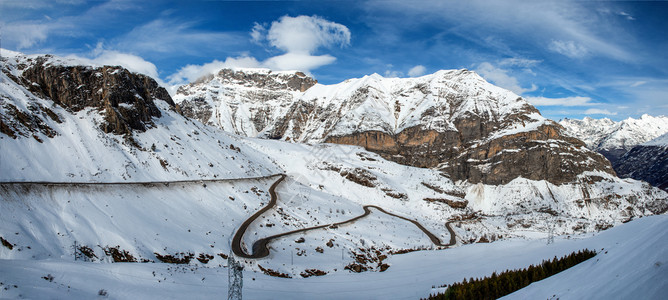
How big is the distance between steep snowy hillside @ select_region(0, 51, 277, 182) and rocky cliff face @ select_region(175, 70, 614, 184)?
88.3m

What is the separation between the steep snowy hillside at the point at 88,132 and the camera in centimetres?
3109

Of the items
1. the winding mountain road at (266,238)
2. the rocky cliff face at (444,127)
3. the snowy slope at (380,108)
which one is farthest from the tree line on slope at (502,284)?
the snowy slope at (380,108)

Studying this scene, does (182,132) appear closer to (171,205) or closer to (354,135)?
(171,205)

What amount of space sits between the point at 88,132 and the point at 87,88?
903 cm

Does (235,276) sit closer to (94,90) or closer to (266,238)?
(266,238)

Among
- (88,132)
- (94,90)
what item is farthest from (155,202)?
(94,90)

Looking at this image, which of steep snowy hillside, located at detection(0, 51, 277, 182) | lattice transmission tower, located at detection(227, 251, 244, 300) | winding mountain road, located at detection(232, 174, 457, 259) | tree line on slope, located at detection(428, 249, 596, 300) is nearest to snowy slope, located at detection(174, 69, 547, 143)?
winding mountain road, located at detection(232, 174, 457, 259)

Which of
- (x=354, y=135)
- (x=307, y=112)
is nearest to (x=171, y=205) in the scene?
(x=354, y=135)

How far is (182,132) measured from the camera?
185ft

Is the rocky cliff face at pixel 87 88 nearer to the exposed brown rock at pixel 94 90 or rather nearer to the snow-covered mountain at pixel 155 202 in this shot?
the exposed brown rock at pixel 94 90

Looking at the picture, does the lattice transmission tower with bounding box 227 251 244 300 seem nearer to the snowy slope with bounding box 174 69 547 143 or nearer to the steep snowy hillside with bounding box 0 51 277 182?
the steep snowy hillside with bounding box 0 51 277 182

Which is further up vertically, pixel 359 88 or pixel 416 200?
pixel 359 88

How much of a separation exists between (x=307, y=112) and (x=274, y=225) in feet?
492

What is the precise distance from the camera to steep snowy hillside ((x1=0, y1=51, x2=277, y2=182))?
31.1 metres
